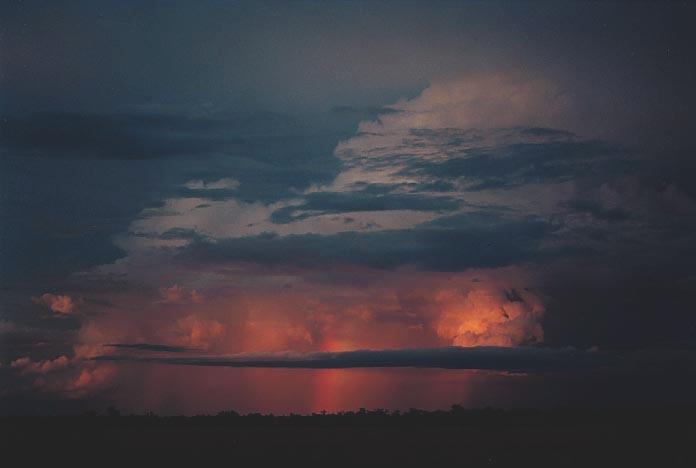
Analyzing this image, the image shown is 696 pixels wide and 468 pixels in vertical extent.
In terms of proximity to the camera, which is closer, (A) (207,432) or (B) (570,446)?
(B) (570,446)

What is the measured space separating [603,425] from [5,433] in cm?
7648

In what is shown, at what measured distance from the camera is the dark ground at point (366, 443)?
69.8 metres

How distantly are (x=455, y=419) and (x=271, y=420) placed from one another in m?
29.1

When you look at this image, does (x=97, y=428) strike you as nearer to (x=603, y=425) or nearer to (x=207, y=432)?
(x=207, y=432)

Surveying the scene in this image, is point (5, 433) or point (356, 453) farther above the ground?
point (356, 453)

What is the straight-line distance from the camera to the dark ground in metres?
69.8

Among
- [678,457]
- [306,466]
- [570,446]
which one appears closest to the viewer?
→ [306,466]

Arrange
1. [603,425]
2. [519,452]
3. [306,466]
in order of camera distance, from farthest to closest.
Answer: [603,425] → [519,452] → [306,466]

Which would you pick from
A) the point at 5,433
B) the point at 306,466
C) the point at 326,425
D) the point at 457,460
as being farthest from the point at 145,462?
the point at 326,425

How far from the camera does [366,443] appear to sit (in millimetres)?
87438

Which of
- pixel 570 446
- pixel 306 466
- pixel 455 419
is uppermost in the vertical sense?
pixel 306 466

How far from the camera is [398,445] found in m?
84.5

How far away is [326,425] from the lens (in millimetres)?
125875

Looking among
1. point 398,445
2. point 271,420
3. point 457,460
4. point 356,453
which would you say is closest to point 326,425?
point 271,420
